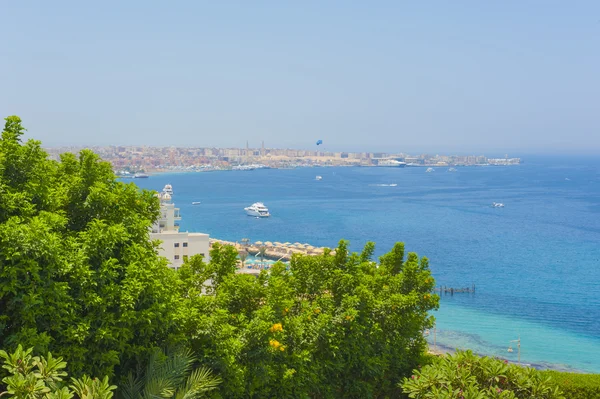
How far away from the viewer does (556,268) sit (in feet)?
147

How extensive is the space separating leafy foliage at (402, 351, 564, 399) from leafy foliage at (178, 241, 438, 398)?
192 centimetres

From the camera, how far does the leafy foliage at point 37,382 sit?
6105mm

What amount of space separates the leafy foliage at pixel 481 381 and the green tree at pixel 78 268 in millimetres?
4309

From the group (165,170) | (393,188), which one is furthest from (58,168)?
(165,170)

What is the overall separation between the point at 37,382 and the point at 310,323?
5726mm

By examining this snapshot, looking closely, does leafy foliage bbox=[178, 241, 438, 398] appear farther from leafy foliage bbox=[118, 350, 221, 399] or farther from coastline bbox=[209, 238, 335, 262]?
coastline bbox=[209, 238, 335, 262]

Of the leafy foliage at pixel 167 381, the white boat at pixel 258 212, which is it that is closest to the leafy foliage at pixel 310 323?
the leafy foliage at pixel 167 381

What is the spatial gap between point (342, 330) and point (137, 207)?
15.6 ft

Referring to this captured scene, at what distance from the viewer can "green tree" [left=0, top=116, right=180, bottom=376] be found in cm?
718

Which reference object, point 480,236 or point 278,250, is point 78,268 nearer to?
point 278,250

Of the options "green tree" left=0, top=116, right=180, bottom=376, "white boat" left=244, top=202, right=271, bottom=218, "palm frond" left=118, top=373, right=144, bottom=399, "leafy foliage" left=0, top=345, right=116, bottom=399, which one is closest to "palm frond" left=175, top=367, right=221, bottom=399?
"palm frond" left=118, top=373, right=144, bottom=399

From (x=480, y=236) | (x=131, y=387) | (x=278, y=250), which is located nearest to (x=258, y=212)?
(x=278, y=250)

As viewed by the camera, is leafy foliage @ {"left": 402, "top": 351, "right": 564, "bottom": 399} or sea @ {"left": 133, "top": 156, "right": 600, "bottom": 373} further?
sea @ {"left": 133, "top": 156, "right": 600, "bottom": 373}

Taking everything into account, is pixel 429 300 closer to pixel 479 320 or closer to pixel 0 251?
pixel 0 251
